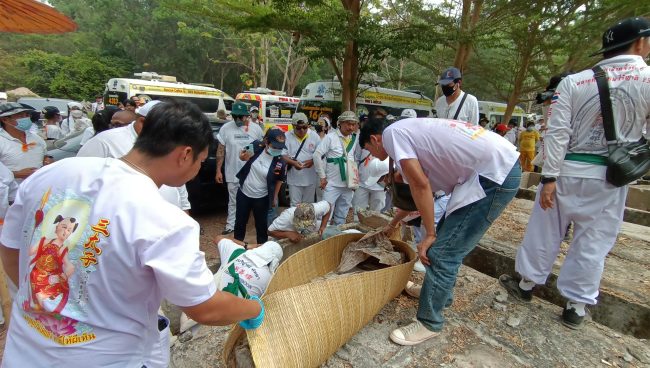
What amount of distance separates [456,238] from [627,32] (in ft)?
5.56

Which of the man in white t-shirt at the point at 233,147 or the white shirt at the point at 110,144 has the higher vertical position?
the white shirt at the point at 110,144

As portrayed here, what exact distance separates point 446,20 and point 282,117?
6.13m

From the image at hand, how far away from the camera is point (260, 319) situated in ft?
4.89

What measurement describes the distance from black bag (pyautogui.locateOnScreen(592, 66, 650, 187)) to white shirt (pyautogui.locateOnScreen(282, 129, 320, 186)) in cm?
380

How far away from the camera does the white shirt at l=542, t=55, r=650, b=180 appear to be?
2.17 metres

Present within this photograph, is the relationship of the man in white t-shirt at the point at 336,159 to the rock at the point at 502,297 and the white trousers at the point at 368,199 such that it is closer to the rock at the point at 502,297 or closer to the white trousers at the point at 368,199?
the white trousers at the point at 368,199

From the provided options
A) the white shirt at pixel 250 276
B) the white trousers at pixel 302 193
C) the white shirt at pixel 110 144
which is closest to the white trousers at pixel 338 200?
the white trousers at pixel 302 193

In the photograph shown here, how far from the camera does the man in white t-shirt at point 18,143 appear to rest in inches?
138

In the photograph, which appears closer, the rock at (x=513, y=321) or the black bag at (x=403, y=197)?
the rock at (x=513, y=321)

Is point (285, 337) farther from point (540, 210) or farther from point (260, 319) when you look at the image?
point (540, 210)

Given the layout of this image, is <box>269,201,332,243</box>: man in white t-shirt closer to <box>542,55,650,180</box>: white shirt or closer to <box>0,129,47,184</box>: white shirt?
<box>542,55,650,180</box>: white shirt

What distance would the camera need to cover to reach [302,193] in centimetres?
559

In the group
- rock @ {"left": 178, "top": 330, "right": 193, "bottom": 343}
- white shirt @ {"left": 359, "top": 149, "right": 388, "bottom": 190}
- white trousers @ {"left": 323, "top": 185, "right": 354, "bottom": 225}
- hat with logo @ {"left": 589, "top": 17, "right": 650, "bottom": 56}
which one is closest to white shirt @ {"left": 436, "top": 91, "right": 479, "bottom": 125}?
white shirt @ {"left": 359, "top": 149, "right": 388, "bottom": 190}

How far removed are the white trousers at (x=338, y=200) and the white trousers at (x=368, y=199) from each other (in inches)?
4.1
